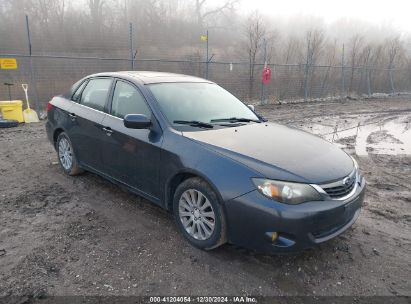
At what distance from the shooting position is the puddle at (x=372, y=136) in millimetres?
7646

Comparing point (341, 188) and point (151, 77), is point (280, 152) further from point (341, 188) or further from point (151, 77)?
point (151, 77)

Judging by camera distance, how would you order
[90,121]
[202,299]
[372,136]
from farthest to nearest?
[372,136] → [90,121] → [202,299]

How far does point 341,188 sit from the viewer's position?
10.0 ft

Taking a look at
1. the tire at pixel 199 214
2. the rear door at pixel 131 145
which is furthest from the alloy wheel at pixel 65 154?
the tire at pixel 199 214

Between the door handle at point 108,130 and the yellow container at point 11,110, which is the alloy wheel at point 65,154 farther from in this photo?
the yellow container at point 11,110

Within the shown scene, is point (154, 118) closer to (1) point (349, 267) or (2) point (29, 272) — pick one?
(2) point (29, 272)

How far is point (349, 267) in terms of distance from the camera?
123 inches

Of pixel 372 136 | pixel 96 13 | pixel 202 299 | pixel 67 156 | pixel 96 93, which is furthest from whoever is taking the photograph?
pixel 96 13

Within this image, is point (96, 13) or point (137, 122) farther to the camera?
point (96, 13)

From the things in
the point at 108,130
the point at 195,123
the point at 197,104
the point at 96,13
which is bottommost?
the point at 108,130

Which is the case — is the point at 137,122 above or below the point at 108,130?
above

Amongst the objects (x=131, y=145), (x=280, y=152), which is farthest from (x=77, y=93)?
(x=280, y=152)

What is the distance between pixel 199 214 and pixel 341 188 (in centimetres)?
132

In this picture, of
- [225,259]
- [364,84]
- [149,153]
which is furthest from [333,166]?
[364,84]
